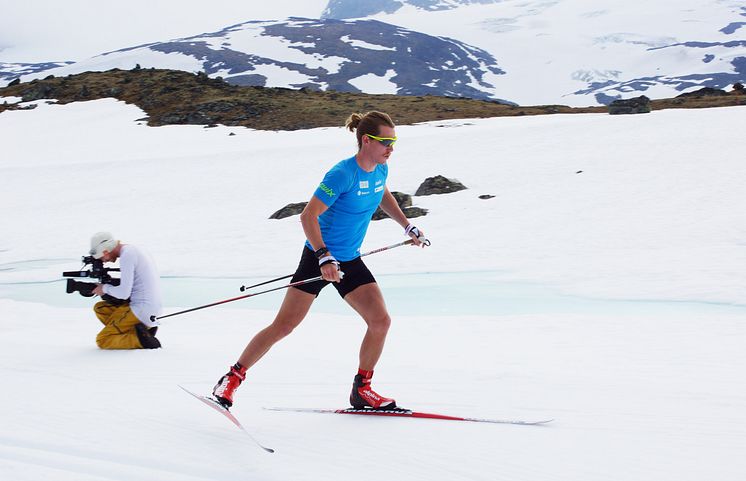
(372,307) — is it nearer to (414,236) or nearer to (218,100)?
(414,236)

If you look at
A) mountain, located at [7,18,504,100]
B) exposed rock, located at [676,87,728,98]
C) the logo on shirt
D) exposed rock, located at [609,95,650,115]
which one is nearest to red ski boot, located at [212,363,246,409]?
the logo on shirt

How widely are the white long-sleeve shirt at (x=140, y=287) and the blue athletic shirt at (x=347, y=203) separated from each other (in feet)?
9.91

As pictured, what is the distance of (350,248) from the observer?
446 cm

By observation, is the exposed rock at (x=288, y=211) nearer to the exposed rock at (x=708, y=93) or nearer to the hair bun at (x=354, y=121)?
the hair bun at (x=354, y=121)

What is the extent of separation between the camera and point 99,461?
12.4 feet

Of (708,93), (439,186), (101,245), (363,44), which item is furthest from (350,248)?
(363,44)

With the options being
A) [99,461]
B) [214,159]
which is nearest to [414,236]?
[99,461]

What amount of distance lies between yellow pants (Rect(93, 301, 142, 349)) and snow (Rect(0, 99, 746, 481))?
0.20 m

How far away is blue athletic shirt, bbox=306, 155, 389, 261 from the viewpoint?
13.9 feet

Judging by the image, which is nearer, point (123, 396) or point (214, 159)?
point (123, 396)

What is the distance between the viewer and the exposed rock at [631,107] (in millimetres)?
33156

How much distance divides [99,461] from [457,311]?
21.4 feet

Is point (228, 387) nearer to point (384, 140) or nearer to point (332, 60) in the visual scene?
point (384, 140)

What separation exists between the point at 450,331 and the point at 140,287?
11.6ft
